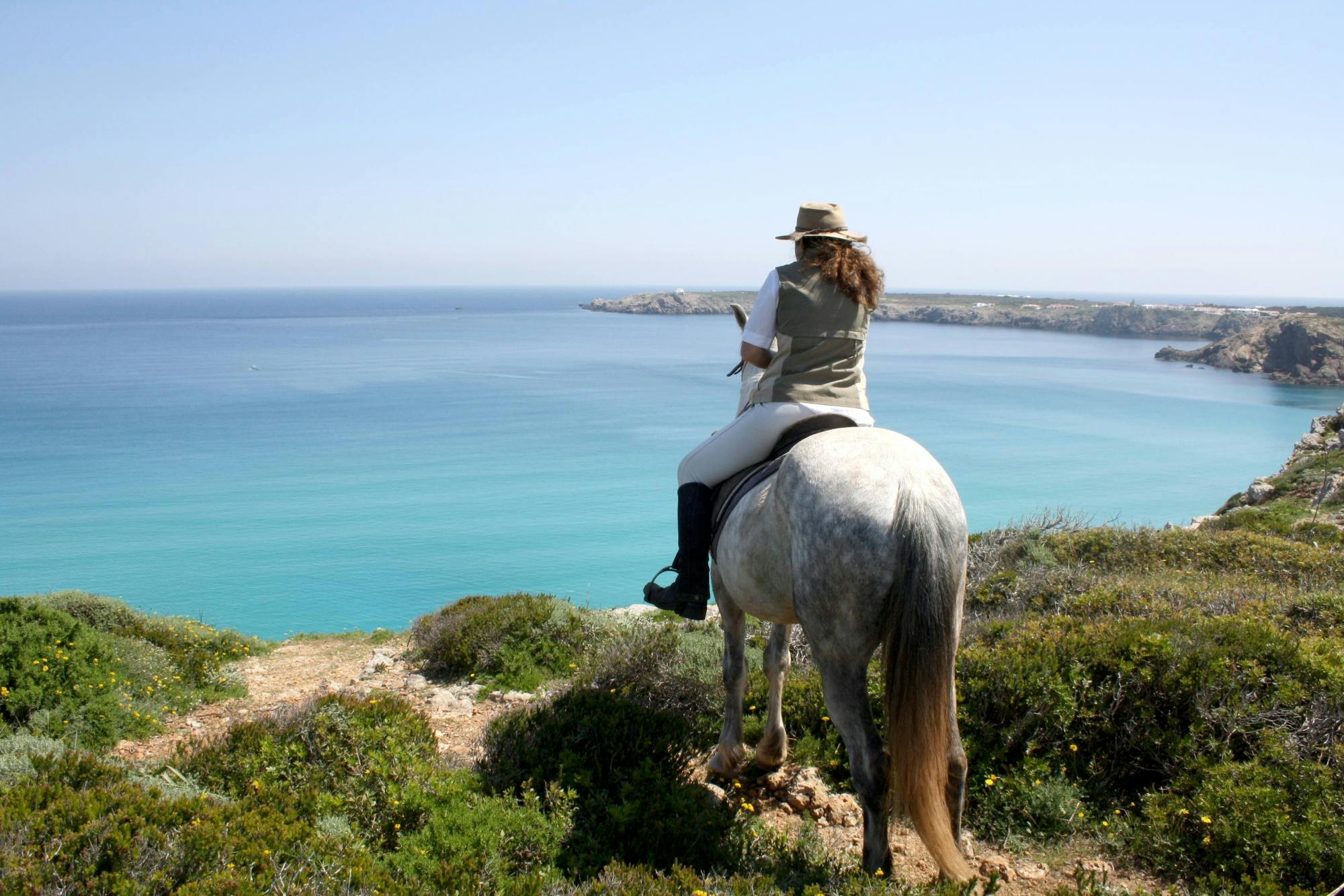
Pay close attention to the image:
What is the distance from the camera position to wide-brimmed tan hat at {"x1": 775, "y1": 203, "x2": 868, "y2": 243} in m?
4.09

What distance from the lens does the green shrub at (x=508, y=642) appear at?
722 centimetres

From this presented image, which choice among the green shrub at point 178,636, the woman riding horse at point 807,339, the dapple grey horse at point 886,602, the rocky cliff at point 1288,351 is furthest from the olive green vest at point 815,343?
the rocky cliff at point 1288,351

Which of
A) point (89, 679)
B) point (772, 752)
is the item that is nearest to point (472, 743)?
point (772, 752)

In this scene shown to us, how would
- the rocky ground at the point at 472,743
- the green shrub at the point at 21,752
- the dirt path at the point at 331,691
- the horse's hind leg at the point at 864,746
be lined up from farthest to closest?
the dirt path at the point at 331,691 < the rocky ground at the point at 472,743 < the green shrub at the point at 21,752 < the horse's hind leg at the point at 864,746

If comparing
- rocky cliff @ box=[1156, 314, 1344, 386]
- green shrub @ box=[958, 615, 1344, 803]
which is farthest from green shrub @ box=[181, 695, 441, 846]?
rocky cliff @ box=[1156, 314, 1344, 386]

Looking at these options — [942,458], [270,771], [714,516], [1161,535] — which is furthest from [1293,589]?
[942,458]

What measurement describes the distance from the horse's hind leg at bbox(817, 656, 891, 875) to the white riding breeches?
1.14 meters

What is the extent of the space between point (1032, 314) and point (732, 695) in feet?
563

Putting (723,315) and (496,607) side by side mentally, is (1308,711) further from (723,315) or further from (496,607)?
(723,315)

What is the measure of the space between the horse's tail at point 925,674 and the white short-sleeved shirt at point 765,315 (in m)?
1.29

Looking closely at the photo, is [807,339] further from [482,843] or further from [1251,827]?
[1251,827]

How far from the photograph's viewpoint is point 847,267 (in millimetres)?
3965

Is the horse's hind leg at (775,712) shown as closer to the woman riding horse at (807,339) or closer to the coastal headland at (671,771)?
the coastal headland at (671,771)

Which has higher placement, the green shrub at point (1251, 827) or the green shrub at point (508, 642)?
the green shrub at point (1251, 827)
